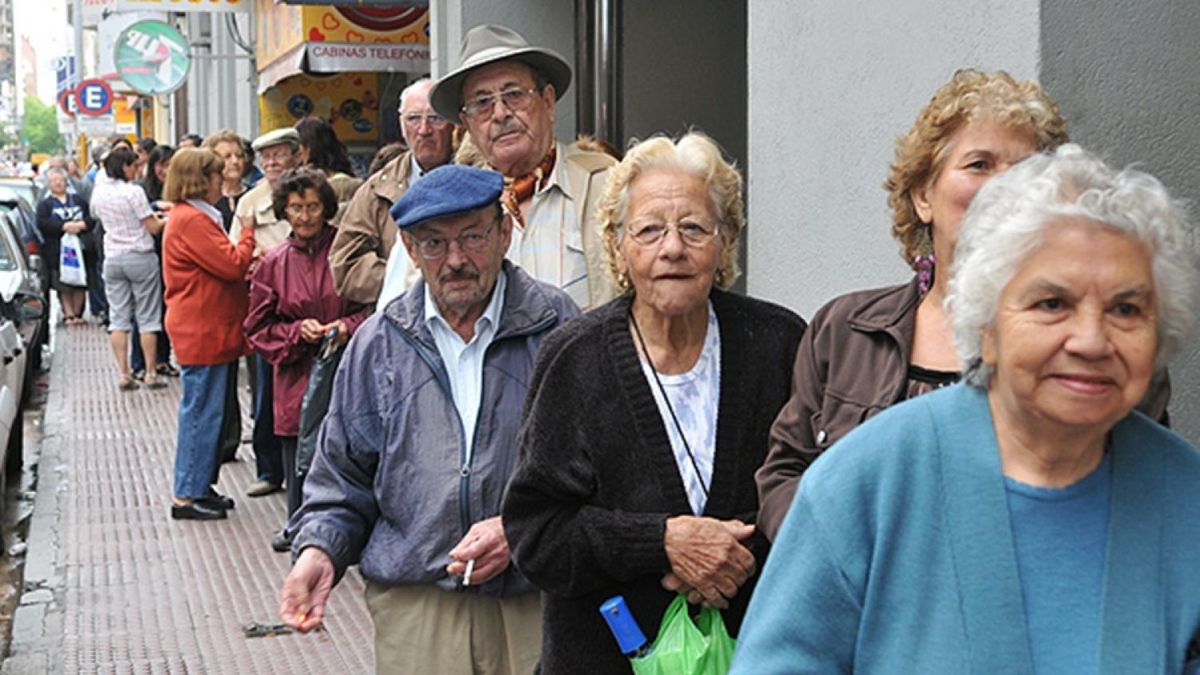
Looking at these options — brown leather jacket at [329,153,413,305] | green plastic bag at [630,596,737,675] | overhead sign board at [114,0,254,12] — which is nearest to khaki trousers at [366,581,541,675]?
green plastic bag at [630,596,737,675]

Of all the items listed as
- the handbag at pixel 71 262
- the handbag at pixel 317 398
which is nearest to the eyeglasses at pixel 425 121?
the handbag at pixel 317 398

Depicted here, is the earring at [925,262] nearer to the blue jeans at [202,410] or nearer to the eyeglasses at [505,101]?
the eyeglasses at [505,101]

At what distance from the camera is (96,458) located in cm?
1316

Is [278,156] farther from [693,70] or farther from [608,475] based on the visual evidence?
[608,475]

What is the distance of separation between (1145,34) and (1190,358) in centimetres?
79

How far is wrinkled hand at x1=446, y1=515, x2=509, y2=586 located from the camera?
4.05 meters

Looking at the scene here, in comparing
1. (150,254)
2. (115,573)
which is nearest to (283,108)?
(150,254)

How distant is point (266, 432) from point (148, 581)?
6.38 feet

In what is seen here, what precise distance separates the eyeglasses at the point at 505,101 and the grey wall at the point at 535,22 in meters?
4.45

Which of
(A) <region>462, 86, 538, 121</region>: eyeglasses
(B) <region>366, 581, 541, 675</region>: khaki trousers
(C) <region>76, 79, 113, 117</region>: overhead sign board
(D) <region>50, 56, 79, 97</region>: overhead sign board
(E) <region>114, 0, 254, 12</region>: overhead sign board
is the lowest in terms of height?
(B) <region>366, 581, 541, 675</region>: khaki trousers

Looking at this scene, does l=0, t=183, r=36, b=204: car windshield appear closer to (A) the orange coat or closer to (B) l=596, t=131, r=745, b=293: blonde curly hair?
(A) the orange coat

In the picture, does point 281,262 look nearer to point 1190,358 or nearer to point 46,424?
point 1190,358

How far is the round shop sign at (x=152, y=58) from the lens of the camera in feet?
69.3

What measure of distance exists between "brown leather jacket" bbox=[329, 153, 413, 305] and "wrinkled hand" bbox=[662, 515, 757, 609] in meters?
4.00
